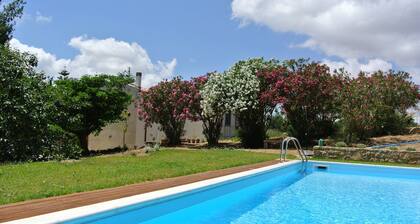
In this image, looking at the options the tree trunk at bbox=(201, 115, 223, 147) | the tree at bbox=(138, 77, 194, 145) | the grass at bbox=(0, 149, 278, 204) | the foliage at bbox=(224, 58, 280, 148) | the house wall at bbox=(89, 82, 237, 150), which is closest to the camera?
the grass at bbox=(0, 149, 278, 204)

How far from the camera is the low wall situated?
16214mm

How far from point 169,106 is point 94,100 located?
210 inches

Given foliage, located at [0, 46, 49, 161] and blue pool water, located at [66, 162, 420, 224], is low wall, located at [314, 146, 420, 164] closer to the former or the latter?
blue pool water, located at [66, 162, 420, 224]

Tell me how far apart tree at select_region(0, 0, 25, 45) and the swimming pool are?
15.0 meters

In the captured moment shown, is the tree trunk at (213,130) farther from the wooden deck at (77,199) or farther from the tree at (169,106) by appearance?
the wooden deck at (77,199)

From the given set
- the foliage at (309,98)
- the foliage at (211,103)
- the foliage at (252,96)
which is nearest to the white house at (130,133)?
the foliage at (211,103)

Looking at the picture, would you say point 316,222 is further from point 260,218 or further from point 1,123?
point 1,123

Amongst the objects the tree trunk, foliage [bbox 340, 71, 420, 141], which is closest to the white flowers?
the tree trunk

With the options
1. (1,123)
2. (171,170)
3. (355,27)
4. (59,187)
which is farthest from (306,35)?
(59,187)

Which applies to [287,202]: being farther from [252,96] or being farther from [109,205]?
[252,96]

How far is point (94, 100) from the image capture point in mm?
19047

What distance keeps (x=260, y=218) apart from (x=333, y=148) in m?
10.6

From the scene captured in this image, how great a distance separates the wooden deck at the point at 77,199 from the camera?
535 cm

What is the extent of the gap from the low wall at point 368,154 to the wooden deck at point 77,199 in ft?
31.1
